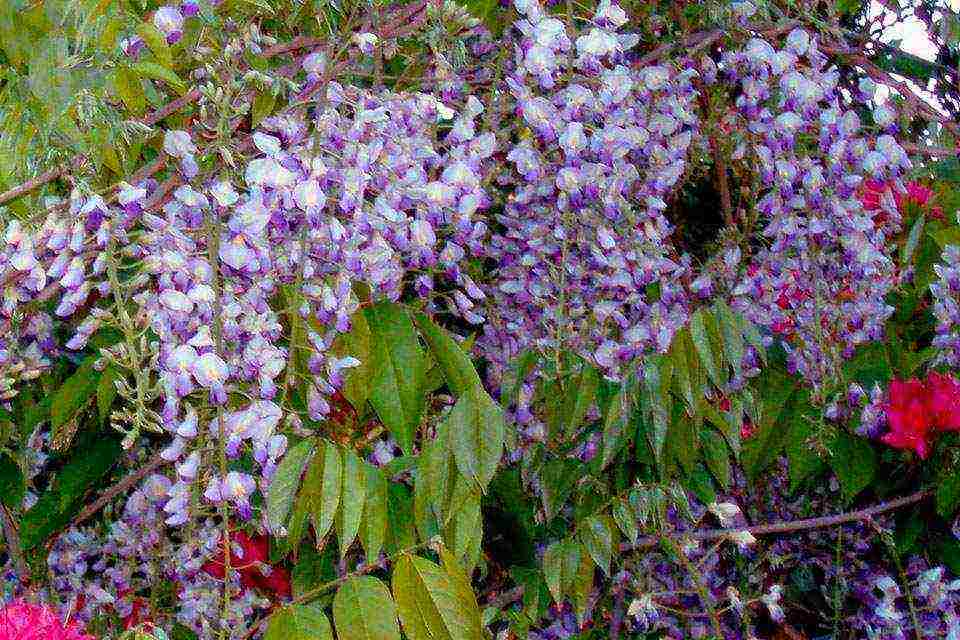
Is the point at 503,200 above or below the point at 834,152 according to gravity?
below

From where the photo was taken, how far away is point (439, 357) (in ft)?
4.13

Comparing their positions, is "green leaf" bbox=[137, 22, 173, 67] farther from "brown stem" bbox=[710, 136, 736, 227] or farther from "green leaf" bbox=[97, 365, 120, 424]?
"brown stem" bbox=[710, 136, 736, 227]

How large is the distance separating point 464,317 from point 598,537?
403 mm

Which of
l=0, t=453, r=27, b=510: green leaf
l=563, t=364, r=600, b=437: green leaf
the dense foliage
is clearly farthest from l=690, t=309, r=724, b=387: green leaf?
l=0, t=453, r=27, b=510: green leaf

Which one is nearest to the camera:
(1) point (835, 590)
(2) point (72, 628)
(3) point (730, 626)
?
(2) point (72, 628)

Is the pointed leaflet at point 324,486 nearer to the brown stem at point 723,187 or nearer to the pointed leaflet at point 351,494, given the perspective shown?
the pointed leaflet at point 351,494

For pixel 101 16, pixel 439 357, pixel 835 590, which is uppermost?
pixel 101 16

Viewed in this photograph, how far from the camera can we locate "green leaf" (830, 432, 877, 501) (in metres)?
1.57

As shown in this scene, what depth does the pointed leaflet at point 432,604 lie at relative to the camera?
1.00m

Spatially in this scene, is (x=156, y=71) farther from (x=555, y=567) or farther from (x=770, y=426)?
(x=770, y=426)

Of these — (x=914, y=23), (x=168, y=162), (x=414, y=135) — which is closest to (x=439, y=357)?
(x=414, y=135)

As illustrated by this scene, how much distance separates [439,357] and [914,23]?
81cm

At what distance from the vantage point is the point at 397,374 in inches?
47.9

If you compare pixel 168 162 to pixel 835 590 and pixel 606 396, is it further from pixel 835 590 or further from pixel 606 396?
pixel 835 590
